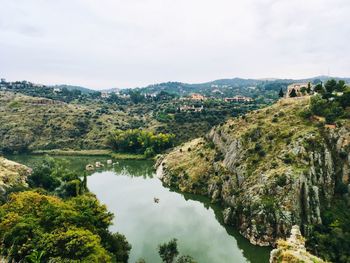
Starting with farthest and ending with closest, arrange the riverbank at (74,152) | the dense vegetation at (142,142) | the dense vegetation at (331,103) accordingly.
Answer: the riverbank at (74,152), the dense vegetation at (142,142), the dense vegetation at (331,103)

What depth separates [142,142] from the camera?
120875mm

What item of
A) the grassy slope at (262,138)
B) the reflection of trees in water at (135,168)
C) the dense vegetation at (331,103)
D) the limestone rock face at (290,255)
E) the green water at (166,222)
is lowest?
the reflection of trees in water at (135,168)

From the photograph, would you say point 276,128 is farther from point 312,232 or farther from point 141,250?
point 141,250

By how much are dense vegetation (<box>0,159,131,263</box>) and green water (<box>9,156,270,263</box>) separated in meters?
6.50

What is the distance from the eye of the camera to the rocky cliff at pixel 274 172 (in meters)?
50.1

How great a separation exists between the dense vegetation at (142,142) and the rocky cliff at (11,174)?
49496mm

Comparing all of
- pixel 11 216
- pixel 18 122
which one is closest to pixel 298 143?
pixel 11 216

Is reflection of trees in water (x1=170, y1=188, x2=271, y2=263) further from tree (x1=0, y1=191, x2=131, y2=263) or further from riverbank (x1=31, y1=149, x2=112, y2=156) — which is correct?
riverbank (x1=31, y1=149, x2=112, y2=156)

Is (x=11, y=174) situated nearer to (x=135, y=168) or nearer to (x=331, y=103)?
(x=135, y=168)

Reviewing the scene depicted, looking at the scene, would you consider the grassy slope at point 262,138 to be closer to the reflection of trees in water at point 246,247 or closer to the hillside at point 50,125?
the reflection of trees in water at point 246,247

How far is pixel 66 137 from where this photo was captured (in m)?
140

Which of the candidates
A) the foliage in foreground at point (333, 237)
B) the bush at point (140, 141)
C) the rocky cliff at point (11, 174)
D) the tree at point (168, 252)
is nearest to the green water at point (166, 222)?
the tree at point (168, 252)

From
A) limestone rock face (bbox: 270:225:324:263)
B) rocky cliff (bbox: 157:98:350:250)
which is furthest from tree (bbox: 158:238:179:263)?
rocky cliff (bbox: 157:98:350:250)

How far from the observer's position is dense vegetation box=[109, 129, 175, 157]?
118 metres
